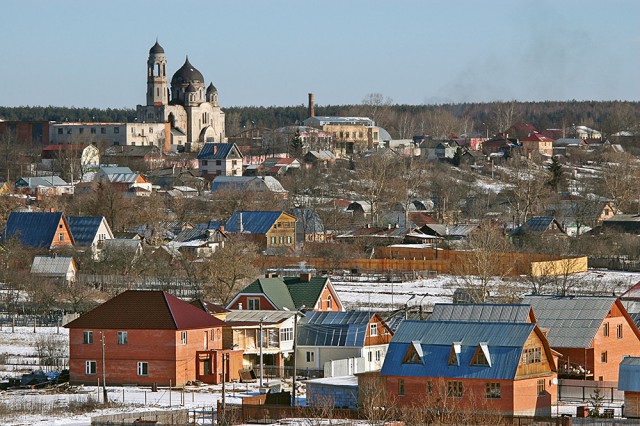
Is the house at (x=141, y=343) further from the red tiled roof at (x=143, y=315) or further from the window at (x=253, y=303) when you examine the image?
the window at (x=253, y=303)

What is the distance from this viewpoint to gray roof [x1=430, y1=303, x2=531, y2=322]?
3024 cm

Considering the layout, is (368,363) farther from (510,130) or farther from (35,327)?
(510,130)

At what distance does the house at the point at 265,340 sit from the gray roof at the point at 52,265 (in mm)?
14641

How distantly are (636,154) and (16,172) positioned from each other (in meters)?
40.8

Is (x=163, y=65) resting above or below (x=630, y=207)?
above

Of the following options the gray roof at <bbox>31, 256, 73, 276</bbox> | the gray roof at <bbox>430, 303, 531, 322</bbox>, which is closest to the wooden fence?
the gray roof at <bbox>31, 256, 73, 276</bbox>

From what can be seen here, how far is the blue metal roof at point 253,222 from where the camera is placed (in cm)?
6019

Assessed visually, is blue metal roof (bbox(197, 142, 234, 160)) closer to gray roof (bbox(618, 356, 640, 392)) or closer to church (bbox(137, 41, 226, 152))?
church (bbox(137, 41, 226, 152))

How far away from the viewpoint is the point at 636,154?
10094 centimetres

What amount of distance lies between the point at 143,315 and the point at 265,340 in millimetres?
3363

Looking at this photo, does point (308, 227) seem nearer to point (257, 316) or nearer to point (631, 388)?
point (257, 316)

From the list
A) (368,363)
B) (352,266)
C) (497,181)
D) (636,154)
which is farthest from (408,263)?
(636,154)

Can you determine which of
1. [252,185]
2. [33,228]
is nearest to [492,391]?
[33,228]

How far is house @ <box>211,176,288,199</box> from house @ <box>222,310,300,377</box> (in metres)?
37.8
